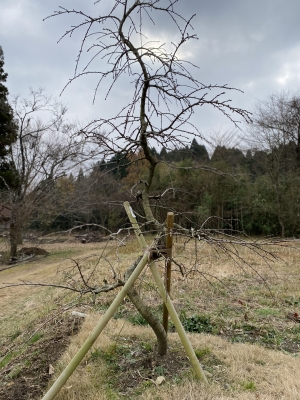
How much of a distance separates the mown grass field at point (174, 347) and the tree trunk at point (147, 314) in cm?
14

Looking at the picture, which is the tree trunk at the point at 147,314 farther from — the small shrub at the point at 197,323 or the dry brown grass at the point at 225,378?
the small shrub at the point at 197,323

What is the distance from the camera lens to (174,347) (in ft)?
10.2

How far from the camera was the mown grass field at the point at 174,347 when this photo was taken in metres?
2.38

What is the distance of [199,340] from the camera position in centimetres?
344

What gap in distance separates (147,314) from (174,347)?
868 mm

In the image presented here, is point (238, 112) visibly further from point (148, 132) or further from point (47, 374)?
point (47, 374)

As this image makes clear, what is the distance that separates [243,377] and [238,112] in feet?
7.07

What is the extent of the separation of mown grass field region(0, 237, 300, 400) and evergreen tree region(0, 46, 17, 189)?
10.3 meters

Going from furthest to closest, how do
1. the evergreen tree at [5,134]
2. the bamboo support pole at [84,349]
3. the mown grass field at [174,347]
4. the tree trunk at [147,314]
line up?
the evergreen tree at [5,134], the tree trunk at [147,314], the mown grass field at [174,347], the bamboo support pole at [84,349]

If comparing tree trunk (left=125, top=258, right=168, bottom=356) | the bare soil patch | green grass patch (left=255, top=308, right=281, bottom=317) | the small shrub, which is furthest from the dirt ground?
green grass patch (left=255, top=308, right=281, bottom=317)

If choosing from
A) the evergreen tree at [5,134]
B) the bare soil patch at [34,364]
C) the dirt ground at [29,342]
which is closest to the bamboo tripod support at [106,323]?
the dirt ground at [29,342]

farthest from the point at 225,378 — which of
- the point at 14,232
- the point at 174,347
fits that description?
the point at 14,232

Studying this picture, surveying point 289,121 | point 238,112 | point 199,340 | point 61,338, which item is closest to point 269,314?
point 199,340

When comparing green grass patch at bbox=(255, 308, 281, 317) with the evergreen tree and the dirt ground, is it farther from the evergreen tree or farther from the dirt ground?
the evergreen tree
